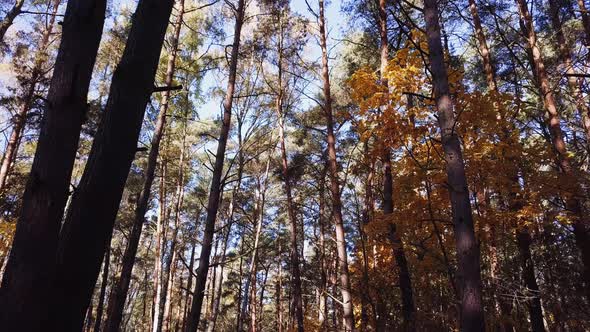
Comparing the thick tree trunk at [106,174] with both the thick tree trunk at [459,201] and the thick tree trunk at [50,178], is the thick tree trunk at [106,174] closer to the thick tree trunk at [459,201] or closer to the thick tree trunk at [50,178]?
the thick tree trunk at [50,178]

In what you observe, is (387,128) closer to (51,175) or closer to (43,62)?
(51,175)

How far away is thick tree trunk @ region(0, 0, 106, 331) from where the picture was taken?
58.1 inches

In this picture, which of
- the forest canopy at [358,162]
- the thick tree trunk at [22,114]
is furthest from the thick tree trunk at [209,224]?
the thick tree trunk at [22,114]

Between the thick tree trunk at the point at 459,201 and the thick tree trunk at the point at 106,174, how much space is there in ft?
9.12

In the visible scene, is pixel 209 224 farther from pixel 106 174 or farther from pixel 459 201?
pixel 106 174

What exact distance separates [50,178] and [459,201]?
10.5 ft

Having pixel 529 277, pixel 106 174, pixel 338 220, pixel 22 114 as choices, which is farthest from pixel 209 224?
pixel 22 114

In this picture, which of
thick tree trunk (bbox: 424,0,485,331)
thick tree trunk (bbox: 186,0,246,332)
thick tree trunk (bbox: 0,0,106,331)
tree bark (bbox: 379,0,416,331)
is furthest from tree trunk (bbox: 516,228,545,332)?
thick tree trunk (bbox: 0,0,106,331)

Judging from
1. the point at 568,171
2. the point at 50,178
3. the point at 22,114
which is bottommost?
the point at 50,178

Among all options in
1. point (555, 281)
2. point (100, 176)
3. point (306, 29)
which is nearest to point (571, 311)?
point (555, 281)

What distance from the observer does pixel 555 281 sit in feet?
32.7

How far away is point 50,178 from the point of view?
168 centimetres

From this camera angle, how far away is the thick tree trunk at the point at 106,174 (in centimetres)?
159

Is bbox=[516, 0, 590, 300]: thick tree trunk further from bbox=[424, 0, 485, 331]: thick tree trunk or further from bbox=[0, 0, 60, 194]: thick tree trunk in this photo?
bbox=[0, 0, 60, 194]: thick tree trunk
